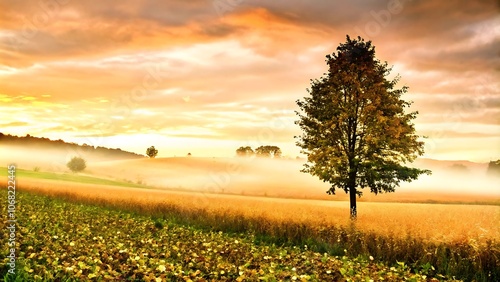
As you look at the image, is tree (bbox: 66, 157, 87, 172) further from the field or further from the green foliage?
the green foliage

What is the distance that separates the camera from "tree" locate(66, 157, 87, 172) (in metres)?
95.5

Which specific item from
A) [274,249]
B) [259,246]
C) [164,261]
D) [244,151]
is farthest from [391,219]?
[244,151]

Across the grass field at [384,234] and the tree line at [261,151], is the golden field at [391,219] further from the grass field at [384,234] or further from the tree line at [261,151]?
the tree line at [261,151]

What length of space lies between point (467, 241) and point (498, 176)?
2319 inches

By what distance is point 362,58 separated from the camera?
22172 mm

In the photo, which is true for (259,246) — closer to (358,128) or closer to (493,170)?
(358,128)

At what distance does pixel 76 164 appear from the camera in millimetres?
95625

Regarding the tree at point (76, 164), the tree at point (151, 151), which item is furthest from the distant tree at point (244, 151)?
the tree at point (76, 164)

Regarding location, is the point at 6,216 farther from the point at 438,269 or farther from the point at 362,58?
the point at 362,58

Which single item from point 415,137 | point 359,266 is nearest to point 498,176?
point 415,137

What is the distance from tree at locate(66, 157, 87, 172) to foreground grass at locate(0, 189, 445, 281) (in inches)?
3319

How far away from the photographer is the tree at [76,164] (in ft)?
313

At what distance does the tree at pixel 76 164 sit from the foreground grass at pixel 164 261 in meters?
84.3

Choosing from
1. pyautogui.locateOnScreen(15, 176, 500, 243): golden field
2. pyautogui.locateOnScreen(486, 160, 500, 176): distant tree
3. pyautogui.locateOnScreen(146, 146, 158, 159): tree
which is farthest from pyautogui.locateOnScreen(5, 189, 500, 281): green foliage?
pyautogui.locateOnScreen(146, 146, 158, 159): tree
